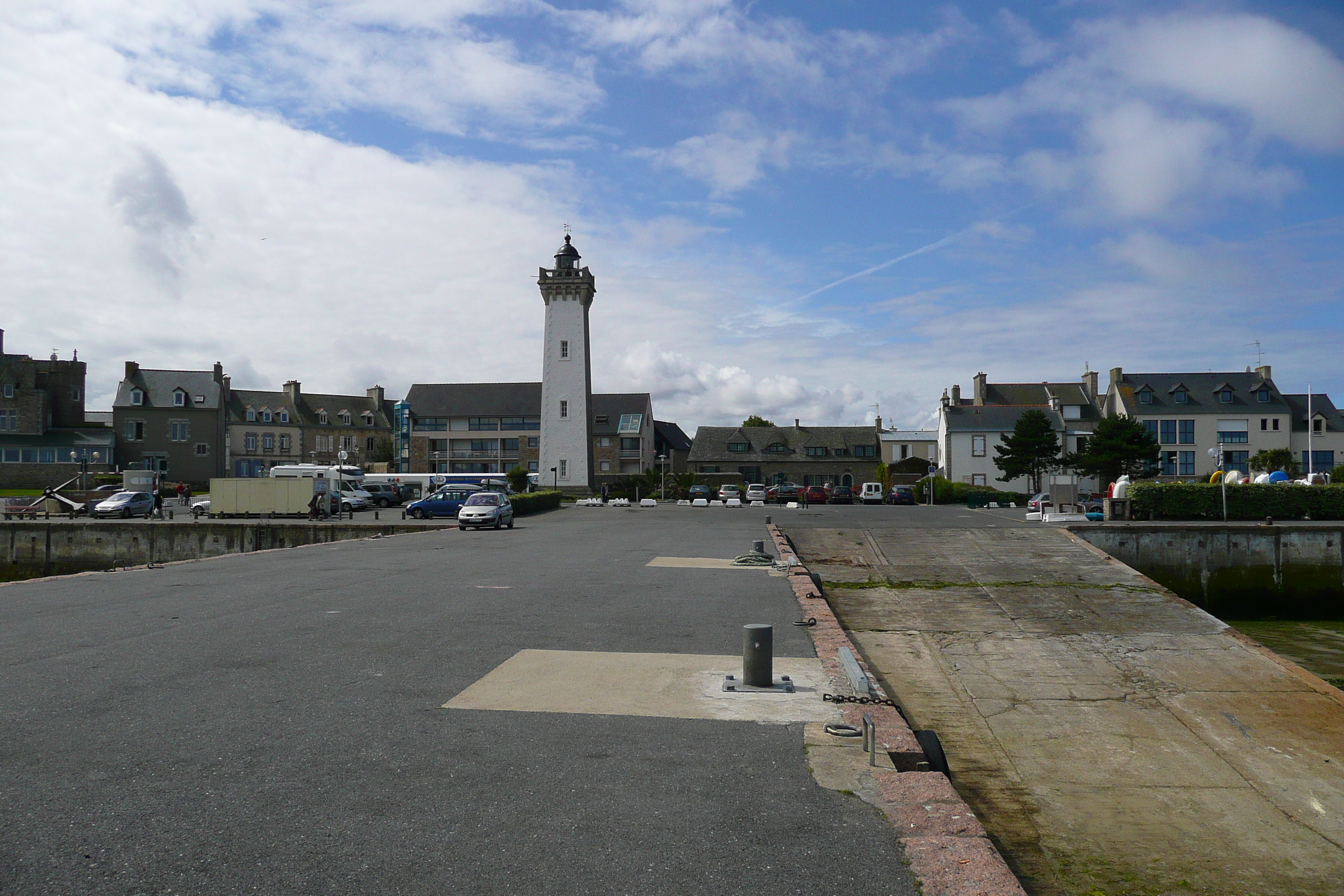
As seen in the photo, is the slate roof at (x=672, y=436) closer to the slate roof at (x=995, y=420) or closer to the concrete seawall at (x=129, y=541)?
the slate roof at (x=995, y=420)

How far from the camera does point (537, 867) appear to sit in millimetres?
4227

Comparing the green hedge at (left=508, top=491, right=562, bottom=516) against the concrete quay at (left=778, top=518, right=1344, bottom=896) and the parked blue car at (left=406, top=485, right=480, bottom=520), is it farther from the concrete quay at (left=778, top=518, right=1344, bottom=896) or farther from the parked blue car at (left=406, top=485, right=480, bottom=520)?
the concrete quay at (left=778, top=518, right=1344, bottom=896)

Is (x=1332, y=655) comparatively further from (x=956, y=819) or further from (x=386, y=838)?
(x=386, y=838)

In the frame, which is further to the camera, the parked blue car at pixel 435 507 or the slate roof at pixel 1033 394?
the slate roof at pixel 1033 394

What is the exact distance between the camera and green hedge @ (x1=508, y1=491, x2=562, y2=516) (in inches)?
1779

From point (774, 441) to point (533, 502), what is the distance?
164ft

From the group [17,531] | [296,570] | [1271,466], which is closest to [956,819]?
[296,570]

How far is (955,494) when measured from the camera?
63875 millimetres

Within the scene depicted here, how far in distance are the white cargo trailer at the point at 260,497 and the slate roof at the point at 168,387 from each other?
1760 inches

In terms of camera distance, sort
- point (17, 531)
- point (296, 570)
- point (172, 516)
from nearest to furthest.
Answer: point (296, 570) < point (17, 531) < point (172, 516)

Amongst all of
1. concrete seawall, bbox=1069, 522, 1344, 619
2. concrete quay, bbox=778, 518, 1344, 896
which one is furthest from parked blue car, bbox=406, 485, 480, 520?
concrete seawall, bbox=1069, 522, 1344, 619

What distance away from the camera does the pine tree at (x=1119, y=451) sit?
219 feet

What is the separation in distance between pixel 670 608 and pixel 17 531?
1452 inches

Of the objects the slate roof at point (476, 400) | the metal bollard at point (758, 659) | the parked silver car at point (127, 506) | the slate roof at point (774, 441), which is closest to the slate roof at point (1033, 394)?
the slate roof at point (774, 441)
